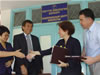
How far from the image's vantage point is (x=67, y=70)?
62.7 inches

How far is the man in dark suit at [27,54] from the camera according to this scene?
2129mm

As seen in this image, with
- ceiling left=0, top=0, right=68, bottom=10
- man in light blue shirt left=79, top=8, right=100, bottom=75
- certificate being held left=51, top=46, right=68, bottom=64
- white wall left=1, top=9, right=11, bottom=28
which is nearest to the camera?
certificate being held left=51, top=46, right=68, bottom=64

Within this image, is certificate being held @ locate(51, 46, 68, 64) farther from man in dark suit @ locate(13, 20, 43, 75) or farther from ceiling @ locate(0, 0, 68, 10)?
ceiling @ locate(0, 0, 68, 10)

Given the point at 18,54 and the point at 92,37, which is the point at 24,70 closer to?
the point at 18,54

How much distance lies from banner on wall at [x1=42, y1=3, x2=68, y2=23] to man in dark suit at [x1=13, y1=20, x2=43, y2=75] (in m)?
1.61

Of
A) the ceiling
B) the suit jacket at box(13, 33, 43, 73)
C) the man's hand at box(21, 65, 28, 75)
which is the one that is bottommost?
the man's hand at box(21, 65, 28, 75)

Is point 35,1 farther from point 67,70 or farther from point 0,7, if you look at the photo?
point 67,70

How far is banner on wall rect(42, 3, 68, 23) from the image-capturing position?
3803 mm

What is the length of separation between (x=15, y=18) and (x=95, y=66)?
344 cm

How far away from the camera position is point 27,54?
2.18 metres

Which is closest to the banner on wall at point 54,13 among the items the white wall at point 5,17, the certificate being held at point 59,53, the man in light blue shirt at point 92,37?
the white wall at point 5,17

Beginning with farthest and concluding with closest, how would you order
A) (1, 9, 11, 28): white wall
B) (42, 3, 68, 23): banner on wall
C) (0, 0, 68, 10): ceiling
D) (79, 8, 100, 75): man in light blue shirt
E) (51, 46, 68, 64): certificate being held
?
(1, 9, 11, 28): white wall
(0, 0, 68, 10): ceiling
(42, 3, 68, 23): banner on wall
(79, 8, 100, 75): man in light blue shirt
(51, 46, 68, 64): certificate being held

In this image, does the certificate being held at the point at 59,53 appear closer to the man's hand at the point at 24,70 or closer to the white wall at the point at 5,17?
the man's hand at the point at 24,70

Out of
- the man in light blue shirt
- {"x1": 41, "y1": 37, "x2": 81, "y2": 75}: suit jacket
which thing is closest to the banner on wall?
the man in light blue shirt
